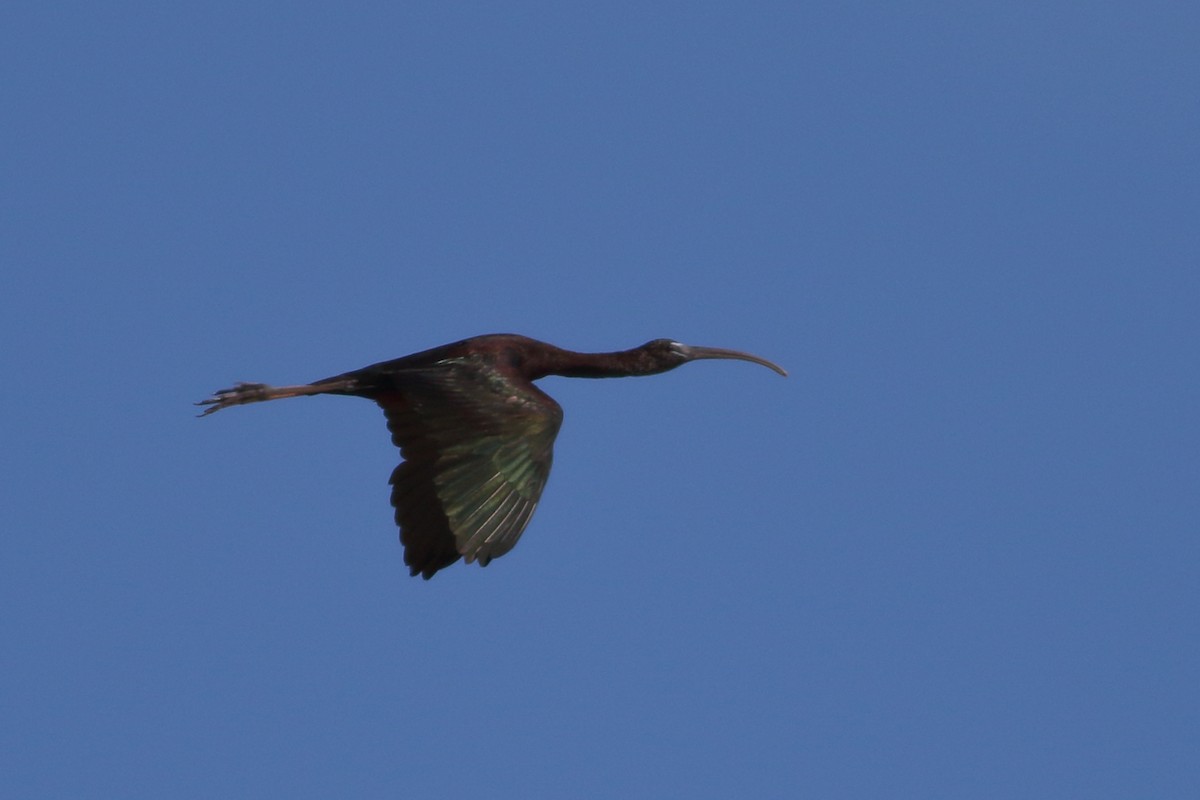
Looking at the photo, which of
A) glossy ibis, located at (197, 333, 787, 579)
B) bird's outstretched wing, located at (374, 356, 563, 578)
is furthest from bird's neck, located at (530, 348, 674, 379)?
bird's outstretched wing, located at (374, 356, 563, 578)

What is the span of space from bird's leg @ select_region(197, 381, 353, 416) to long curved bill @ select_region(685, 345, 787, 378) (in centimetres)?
409

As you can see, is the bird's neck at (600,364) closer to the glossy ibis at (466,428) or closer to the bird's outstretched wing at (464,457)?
the glossy ibis at (466,428)

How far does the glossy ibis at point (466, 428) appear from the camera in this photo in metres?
21.0

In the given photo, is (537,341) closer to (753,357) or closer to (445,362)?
(445,362)

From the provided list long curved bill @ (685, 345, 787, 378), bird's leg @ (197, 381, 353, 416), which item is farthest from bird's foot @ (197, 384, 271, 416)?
long curved bill @ (685, 345, 787, 378)

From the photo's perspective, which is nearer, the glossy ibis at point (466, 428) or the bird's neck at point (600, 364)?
the glossy ibis at point (466, 428)

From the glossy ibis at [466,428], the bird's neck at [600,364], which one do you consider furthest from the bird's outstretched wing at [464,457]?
the bird's neck at [600,364]

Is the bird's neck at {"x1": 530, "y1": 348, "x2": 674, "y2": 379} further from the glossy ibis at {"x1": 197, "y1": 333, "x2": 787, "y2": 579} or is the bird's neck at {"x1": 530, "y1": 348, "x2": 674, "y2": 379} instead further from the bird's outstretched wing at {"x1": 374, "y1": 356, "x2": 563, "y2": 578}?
the bird's outstretched wing at {"x1": 374, "y1": 356, "x2": 563, "y2": 578}

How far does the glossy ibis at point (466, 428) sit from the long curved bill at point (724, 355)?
758 millimetres

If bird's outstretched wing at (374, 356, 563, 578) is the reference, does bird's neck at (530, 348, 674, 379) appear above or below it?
above

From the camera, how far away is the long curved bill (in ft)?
82.4

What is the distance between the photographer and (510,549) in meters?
20.9

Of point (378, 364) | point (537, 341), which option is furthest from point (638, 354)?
point (378, 364)

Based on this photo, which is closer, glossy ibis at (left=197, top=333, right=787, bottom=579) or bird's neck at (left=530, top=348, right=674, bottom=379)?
glossy ibis at (left=197, top=333, right=787, bottom=579)
